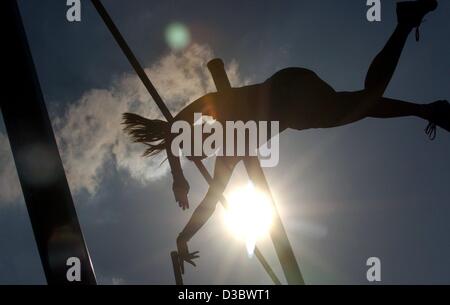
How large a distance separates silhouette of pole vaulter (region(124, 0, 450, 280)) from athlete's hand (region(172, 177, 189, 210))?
610mm

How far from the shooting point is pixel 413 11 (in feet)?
11.1

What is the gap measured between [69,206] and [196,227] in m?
1.56

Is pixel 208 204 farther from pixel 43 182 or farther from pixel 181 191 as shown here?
pixel 43 182

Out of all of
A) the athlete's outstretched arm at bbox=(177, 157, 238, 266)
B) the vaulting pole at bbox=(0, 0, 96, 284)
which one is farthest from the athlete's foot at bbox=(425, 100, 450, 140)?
the vaulting pole at bbox=(0, 0, 96, 284)

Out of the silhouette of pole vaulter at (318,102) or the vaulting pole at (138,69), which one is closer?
the silhouette of pole vaulter at (318,102)

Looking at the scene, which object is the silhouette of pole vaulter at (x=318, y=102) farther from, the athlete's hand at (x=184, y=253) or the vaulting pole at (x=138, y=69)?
the athlete's hand at (x=184, y=253)

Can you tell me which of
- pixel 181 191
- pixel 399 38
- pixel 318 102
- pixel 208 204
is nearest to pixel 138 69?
pixel 181 191

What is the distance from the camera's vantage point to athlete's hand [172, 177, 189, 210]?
175 inches

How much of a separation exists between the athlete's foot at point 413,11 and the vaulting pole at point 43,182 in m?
2.70

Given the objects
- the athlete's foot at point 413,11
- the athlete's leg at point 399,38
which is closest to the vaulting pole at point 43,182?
the athlete's leg at point 399,38

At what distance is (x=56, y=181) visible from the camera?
2.86 metres

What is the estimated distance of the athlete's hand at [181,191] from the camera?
4.44 meters
